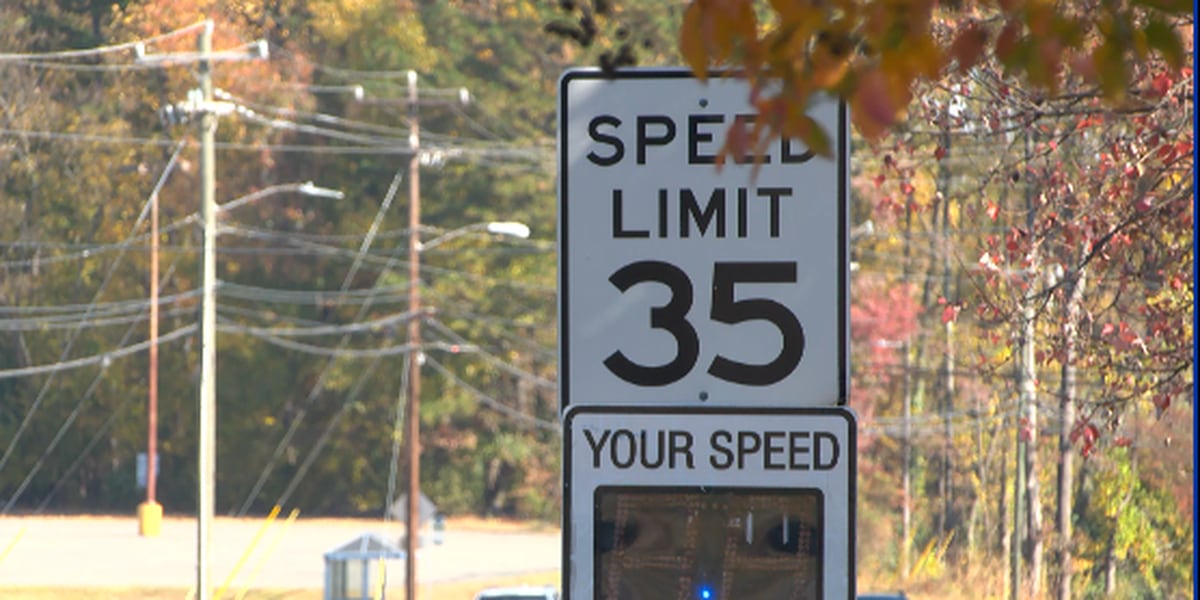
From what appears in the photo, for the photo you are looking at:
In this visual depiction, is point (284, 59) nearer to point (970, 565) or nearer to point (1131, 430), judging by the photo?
point (970, 565)

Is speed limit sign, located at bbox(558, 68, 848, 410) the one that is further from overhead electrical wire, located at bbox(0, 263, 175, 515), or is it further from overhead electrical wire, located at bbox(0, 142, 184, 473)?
overhead electrical wire, located at bbox(0, 263, 175, 515)

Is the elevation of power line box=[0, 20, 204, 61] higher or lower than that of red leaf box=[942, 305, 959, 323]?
higher

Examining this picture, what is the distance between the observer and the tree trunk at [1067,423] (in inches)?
368

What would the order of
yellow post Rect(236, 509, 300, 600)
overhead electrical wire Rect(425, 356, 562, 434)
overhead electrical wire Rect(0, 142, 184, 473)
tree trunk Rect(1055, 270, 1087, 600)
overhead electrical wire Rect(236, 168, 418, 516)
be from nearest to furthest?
1. tree trunk Rect(1055, 270, 1087, 600)
2. yellow post Rect(236, 509, 300, 600)
3. overhead electrical wire Rect(0, 142, 184, 473)
4. overhead electrical wire Rect(236, 168, 418, 516)
5. overhead electrical wire Rect(425, 356, 562, 434)

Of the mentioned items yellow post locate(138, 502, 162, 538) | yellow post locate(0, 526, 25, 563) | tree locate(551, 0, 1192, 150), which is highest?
tree locate(551, 0, 1192, 150)

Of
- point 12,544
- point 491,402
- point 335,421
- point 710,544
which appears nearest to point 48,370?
point 12,544

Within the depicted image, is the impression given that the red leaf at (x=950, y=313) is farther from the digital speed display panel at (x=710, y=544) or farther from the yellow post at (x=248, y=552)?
the yellow post at (x=248, y=552)

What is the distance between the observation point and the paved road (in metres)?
37.9

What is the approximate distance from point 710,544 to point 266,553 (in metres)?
41.7

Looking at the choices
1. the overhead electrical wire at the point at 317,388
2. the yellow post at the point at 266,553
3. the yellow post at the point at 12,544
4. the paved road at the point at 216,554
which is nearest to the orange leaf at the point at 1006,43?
the yellow post at the point at 266,553

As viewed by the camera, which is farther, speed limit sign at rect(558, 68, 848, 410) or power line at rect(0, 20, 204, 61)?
power line at rect(0, 20, 204, 61)

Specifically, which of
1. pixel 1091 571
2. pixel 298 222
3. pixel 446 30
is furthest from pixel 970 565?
pixel 298 222

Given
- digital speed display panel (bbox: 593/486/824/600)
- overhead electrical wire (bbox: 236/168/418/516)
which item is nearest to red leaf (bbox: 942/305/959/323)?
digital speed display panel (bbox: 593/486/824/600)

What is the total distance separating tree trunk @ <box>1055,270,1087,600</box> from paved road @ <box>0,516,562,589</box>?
17224 millimetres
